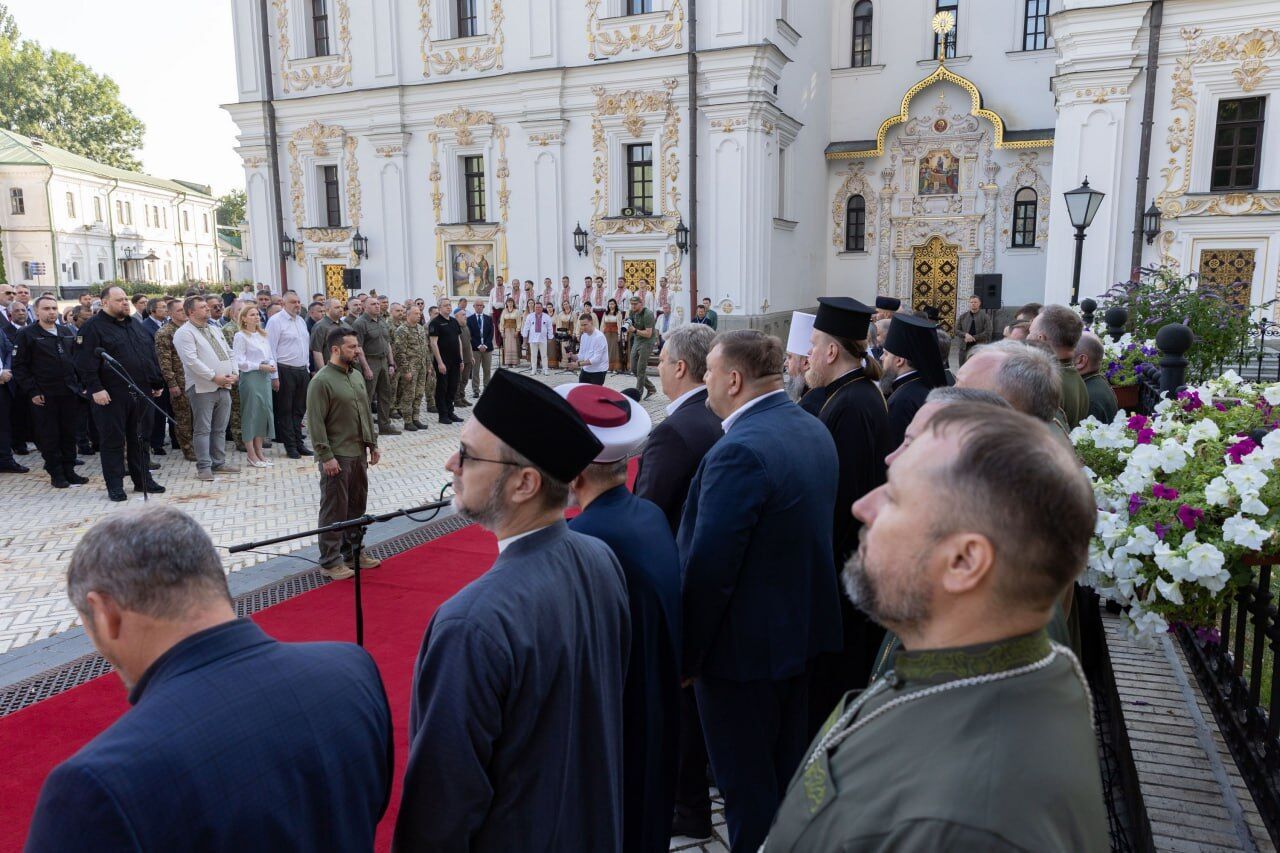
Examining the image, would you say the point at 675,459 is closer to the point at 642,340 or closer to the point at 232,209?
the point at 642,340

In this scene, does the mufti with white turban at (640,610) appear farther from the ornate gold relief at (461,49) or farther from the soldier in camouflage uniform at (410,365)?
the ornate gold relief at (461,49)

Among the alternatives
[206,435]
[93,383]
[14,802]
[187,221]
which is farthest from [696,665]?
[187,221]

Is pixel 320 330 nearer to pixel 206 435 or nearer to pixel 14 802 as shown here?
pixel 206 435

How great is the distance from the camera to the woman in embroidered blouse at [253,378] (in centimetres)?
1027

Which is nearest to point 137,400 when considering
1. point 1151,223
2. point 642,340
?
point 642,340

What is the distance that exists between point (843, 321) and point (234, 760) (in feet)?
11.2

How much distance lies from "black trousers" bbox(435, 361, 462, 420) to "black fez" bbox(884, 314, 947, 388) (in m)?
10.0

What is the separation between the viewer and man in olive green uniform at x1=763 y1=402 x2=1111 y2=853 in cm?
108

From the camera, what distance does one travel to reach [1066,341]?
5031 mm

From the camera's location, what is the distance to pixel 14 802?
3678mm

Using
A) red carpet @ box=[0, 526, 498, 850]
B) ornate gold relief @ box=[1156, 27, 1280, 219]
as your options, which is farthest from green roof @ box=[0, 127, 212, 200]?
ornate gold relief @ box=[1156, 27, 1280, 219]

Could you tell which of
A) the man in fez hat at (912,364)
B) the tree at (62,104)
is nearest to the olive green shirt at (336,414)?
the man in fez hat at (912,364)

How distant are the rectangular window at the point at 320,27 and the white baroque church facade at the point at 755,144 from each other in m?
0.09

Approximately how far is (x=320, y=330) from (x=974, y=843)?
1156 cm
